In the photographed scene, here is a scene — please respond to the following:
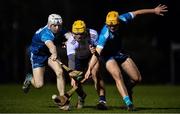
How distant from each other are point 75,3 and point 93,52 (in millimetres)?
39815

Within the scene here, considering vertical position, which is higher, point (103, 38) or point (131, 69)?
point (103, 38)

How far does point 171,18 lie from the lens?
184 feet

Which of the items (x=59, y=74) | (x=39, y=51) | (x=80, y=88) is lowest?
(x=80, y=88)

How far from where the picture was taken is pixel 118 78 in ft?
60.1

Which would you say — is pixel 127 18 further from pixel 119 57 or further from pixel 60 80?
pixel 60 80

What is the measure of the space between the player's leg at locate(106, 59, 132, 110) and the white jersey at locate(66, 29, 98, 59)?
714 mm

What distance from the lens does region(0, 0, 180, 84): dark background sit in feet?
170

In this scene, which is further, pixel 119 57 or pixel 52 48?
pixel 119 57

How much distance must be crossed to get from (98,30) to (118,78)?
35906 millimetres

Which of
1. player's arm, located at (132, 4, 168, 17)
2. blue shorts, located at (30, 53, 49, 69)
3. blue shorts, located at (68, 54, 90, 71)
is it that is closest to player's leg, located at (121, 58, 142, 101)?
player's arm, located at (132, 4, 168, 17)

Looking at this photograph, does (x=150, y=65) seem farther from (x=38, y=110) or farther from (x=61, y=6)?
(x=38, y=110)

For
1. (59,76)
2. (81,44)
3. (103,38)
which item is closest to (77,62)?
(81,44)

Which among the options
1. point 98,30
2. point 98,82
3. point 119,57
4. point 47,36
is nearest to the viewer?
point 47,36

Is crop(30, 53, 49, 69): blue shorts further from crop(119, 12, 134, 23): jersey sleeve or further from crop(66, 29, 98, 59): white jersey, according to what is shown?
crop(119, 12, 134, 23): jersey sleeve
